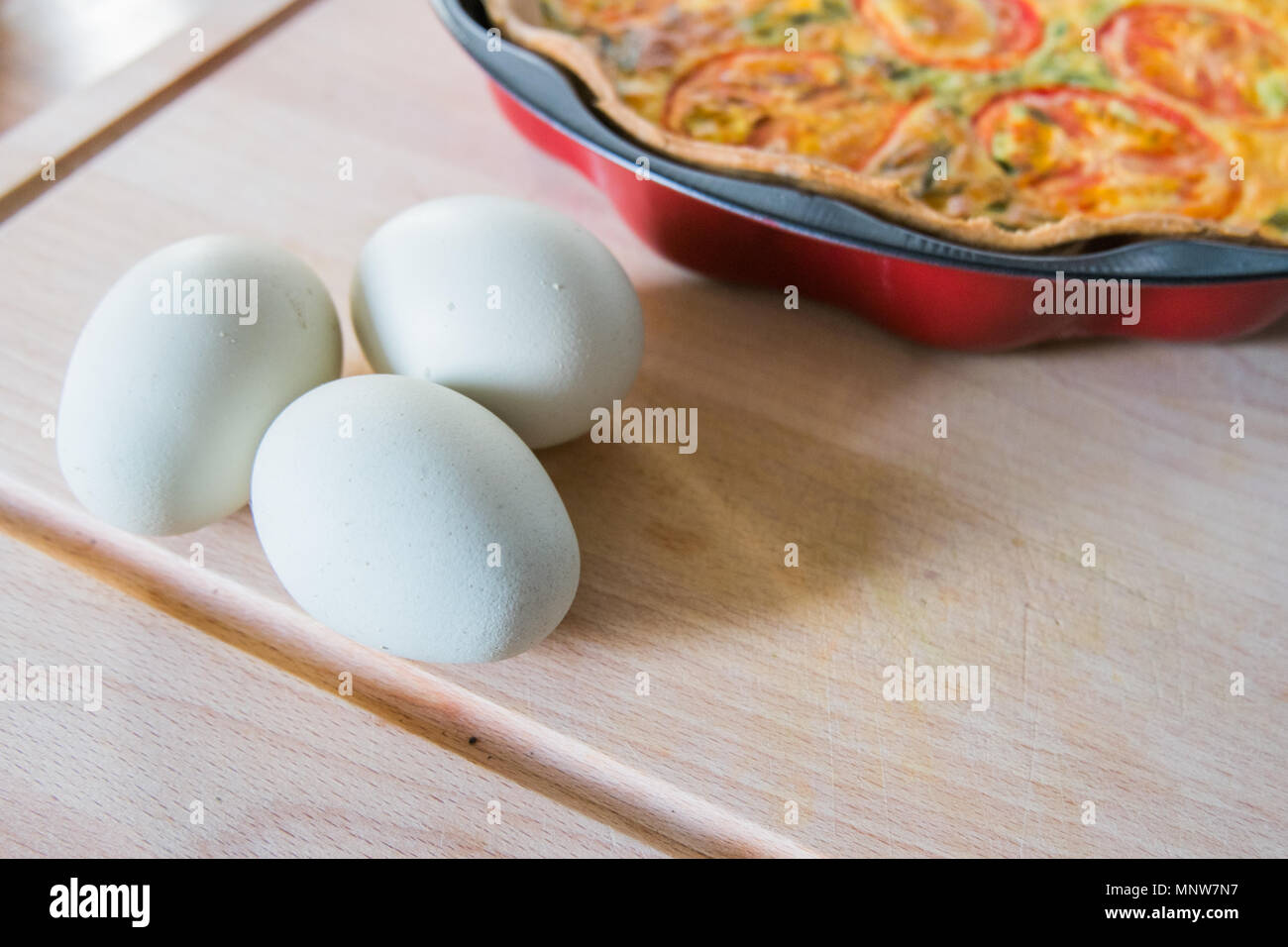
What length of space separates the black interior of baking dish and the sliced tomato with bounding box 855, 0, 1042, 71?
33cm

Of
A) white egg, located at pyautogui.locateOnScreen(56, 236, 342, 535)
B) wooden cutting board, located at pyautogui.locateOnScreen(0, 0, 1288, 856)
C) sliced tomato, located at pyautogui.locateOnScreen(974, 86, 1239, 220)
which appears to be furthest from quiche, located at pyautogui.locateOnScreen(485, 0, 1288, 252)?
white egg, located at pyautogui.locateOnScreen(56, 236, 342, 535)

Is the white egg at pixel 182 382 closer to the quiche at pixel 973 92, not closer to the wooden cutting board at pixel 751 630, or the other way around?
the wooden cutting board at pixel 751 630

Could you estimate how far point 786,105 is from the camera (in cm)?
98

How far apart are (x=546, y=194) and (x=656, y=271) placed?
0.49 ft

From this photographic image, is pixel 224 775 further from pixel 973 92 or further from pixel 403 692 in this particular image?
pixel 973 92

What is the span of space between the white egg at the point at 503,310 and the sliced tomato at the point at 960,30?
1.58 feet

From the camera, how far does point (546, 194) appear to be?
1.04 meters

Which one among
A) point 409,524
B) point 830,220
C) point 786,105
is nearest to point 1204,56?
point 786,105

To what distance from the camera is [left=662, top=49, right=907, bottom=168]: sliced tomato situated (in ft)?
3.12

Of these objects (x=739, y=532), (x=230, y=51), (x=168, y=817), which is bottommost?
(x=168, y=817)

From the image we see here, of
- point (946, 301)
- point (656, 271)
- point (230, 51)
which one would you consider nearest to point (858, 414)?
point (946, 301)

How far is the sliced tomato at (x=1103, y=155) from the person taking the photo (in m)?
0.92

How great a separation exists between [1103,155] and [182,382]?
81cm

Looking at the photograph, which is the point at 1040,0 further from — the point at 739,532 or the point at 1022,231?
the point at 739,532
